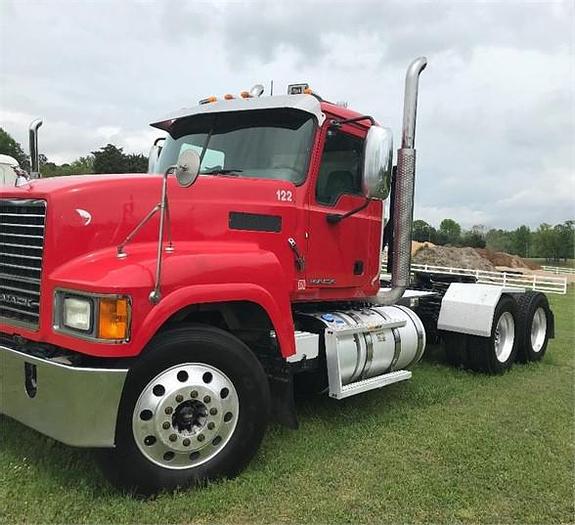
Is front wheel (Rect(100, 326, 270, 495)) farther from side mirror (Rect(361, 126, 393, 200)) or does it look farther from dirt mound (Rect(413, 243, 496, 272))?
dirt mound (Rect(413, 243, 496, 272))

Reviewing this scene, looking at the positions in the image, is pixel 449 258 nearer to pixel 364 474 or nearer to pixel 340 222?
pixel 340 222

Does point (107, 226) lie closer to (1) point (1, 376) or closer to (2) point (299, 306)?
(1) point (1, 376)

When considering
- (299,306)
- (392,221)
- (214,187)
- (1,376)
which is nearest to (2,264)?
(1,376)

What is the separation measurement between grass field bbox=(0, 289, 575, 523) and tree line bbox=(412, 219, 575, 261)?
68.2 metres

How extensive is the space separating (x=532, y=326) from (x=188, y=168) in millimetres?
6331

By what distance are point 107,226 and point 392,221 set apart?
Result: 314cm

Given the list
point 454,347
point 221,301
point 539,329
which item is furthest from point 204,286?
point 539,329

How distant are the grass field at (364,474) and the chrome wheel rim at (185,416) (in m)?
0.25

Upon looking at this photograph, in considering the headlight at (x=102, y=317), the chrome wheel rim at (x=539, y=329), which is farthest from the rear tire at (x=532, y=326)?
the headlight at (x=102, y=317)

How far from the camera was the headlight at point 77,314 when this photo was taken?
3377 mm

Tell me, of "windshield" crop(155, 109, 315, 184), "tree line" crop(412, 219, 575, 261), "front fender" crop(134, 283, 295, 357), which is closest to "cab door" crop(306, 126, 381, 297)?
"windshield" crop(155, 109, 315, 184)

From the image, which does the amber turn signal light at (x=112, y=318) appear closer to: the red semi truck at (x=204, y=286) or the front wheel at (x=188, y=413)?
the red semi truck at (x=204, y=286)

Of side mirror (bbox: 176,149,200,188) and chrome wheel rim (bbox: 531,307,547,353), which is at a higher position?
side mirror (bbox: 176,149,200,188)

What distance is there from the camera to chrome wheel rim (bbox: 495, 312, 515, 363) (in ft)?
25.0
